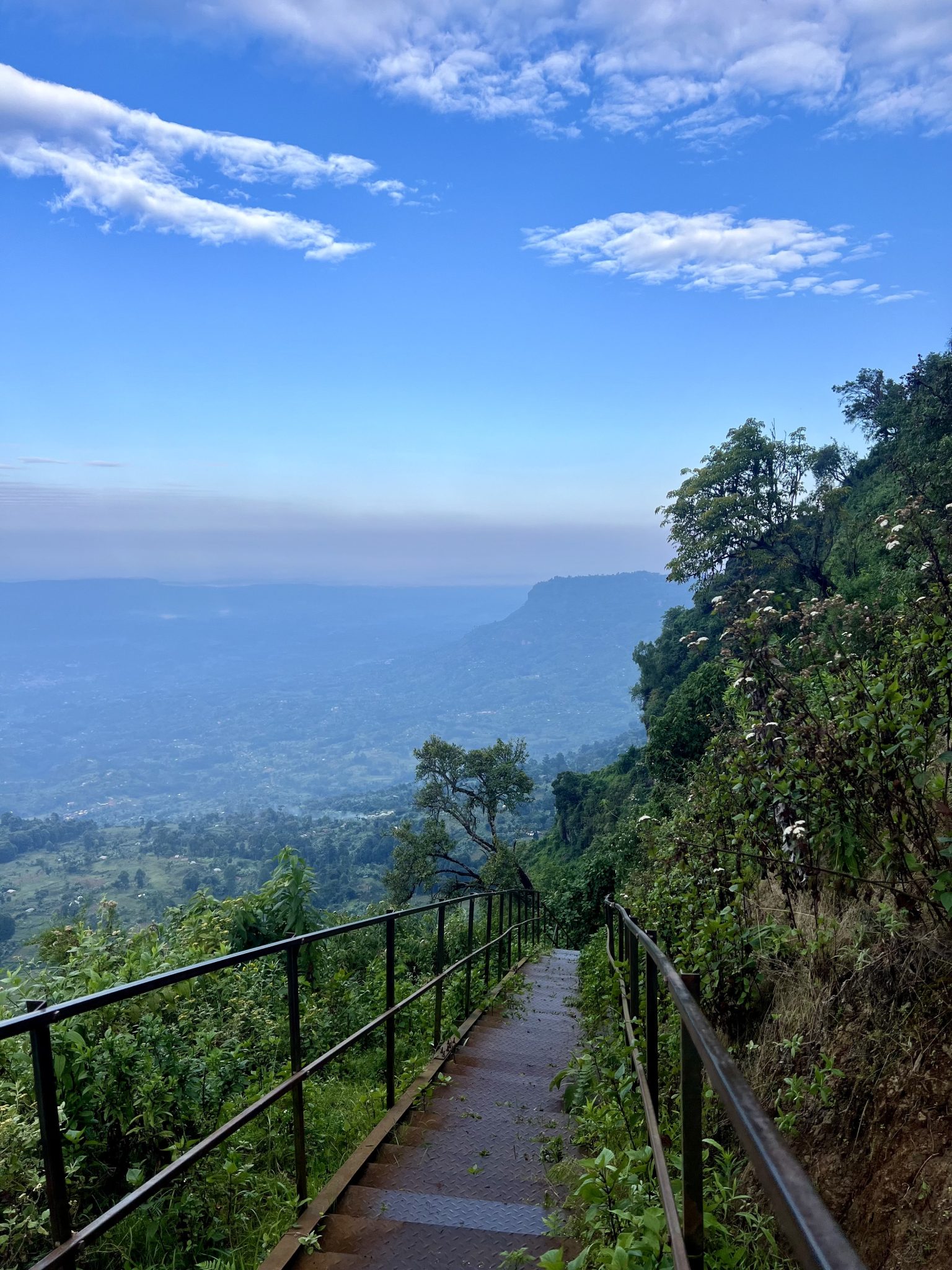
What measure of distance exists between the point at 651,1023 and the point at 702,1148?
99 centimetres

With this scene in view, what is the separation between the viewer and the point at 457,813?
102ft

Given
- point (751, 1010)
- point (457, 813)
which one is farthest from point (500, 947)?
point (457, 813)

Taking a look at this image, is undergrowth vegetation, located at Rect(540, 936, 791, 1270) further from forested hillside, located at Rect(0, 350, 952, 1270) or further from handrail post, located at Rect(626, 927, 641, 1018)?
handrail post, located at Rect(626, 927, 641, 1018)

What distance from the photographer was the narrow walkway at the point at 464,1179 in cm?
290

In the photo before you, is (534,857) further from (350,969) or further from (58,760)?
(58,760)

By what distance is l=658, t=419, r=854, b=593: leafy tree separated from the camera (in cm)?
2475

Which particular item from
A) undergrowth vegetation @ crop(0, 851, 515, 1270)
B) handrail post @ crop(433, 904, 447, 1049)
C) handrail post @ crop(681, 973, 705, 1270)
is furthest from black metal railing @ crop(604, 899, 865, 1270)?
handrail post @ crop(433, 904, 447, 1049)

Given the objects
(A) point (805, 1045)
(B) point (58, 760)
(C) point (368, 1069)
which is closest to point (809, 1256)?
(A) point (805, 1045)

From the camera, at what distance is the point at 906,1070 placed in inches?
122

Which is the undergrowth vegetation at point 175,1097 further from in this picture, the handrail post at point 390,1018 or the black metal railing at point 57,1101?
the black metal railing at point 57,1101

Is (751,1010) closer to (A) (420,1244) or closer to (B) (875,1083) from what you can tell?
(B) (875,1083)

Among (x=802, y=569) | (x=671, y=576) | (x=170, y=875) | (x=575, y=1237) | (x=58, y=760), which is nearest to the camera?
(x=575, y=1237)

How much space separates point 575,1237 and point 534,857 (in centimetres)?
4007

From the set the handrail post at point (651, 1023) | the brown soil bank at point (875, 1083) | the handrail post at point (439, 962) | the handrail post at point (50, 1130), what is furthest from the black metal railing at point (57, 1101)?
the brown soil bank at point (875, 1083)
